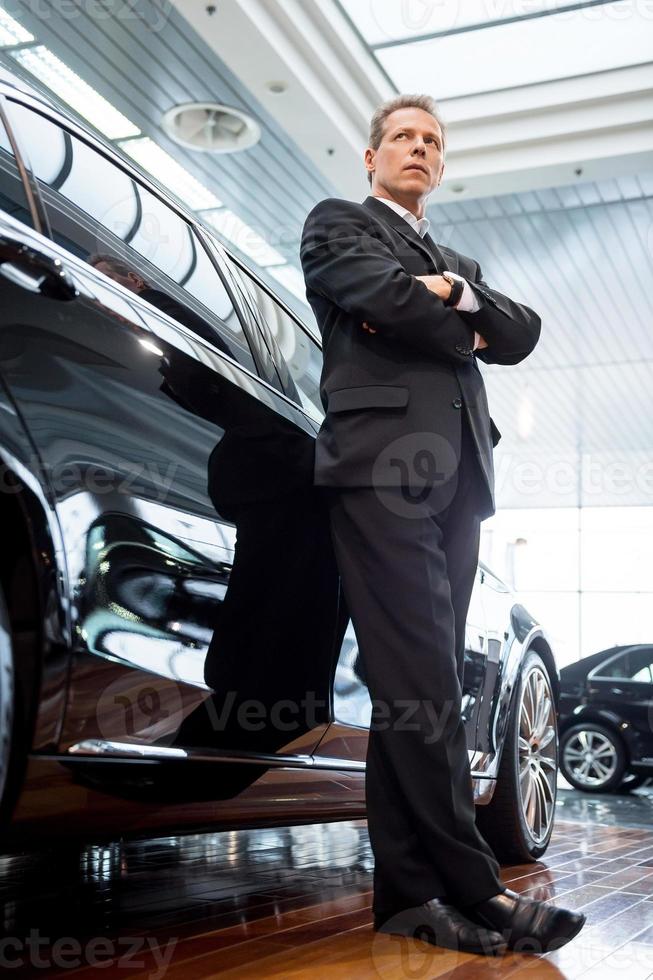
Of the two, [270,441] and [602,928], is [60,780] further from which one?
[602,928]

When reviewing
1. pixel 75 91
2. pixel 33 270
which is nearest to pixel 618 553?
pixel 75 91

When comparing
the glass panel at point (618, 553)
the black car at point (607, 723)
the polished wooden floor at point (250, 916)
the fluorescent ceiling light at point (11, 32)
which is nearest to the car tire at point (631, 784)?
the black car at point (607, 723)

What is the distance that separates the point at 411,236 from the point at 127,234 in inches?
23.5

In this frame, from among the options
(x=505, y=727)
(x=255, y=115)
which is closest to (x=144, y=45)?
(x=255, y=115)

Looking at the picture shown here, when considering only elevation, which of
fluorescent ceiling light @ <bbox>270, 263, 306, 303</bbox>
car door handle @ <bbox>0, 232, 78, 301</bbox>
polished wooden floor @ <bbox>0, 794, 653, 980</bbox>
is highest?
fluorescent ceiling light @ <bbox>270, 263, 306, 303</bbox>

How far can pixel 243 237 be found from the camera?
8648 mm

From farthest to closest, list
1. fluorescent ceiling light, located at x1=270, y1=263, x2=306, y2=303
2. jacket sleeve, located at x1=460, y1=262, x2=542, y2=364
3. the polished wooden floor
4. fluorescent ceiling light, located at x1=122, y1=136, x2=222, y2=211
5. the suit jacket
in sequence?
fluorescent ceiling light, located at x1=270, y1=263, x2=306, y2=303 < fluorescent ceiling light, located at x1=122, y1=136, x2=222, y2=211 < jacket sleeve, located at x1=460, y1=262, x2=542, y2=364 < the suit jacket < the polished wooden floor

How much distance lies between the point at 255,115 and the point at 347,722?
19.0 feet

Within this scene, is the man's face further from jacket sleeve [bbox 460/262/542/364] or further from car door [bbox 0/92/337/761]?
car door [bbox 0/92/337/761]

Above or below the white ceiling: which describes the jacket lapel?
below

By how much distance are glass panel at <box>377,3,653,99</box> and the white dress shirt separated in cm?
472

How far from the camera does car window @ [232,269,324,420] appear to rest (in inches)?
87.1

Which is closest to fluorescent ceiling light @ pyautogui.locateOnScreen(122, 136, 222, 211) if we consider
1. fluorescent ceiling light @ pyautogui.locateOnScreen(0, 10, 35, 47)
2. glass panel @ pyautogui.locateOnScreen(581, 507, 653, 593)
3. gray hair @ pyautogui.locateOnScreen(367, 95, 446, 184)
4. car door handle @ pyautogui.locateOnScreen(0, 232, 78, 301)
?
fluorescent ceiling light @ pyautogui.locateOnScreen(0, 10, 35, 47)

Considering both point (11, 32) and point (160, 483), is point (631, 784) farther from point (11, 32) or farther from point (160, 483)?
point (160, 483)
